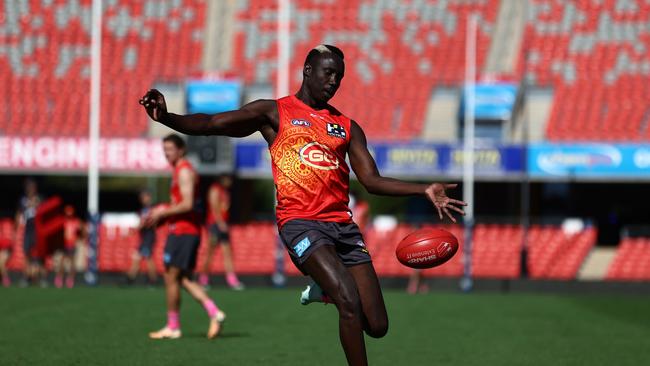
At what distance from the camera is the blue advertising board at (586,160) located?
100ft

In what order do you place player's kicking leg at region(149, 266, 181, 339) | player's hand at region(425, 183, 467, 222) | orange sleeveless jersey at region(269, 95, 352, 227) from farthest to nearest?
player's kicking leg at region(149, 266, 181, 339) < orange sleeveless jersey at region(269, 95, 352, 227) < player's hand at region(425, 183, 467, 222)

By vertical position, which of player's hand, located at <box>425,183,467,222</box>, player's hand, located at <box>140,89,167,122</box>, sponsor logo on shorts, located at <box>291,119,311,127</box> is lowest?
player's hand, located at <box>425,183,467,222</box>

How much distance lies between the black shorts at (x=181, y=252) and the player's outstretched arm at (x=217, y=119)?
15.0 feet

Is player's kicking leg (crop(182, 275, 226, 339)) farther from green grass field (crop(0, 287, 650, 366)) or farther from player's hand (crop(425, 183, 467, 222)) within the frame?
player's hand (crop(425, 183, 467, 222))

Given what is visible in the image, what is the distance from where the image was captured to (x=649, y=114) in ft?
110

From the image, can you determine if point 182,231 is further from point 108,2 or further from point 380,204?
point 380,204

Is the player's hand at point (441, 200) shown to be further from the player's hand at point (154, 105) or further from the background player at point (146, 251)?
the background player at point (146, 251)

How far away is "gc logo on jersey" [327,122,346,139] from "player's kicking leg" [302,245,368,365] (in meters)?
0.82

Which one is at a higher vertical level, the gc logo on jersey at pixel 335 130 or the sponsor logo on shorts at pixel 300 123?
the sponsor logo on shorts at pixel 300 123

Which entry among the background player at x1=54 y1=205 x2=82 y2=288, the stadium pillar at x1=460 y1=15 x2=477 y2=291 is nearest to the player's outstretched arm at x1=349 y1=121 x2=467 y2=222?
the background player at x1=54 y1=205 x2=82 y2=288

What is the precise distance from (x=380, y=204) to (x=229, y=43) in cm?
2155

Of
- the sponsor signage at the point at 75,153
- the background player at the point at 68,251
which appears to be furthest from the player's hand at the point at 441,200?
the sponsor signage at the point at 75,153

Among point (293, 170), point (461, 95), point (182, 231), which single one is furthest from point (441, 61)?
point (293, 170)

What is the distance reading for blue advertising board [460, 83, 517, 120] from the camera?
1309 inches
